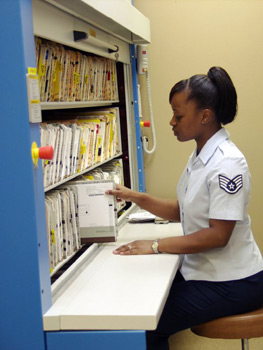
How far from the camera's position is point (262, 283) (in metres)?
2.10

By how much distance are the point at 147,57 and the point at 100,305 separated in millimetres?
2131

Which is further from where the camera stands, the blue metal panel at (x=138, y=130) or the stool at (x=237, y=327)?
the blue metal panel at (x=138, y=130)

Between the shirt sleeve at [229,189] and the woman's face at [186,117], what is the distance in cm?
19

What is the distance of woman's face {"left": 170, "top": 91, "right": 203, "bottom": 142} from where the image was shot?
2.11 meters

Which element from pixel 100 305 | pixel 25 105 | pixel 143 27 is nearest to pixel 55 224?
pixel 100 305

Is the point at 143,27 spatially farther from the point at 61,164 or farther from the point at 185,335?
the point at 185,335

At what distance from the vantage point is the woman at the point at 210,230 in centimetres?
200

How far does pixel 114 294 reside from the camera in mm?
1750

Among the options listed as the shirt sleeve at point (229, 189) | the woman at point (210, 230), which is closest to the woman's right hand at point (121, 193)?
the woman at point (210, 230)

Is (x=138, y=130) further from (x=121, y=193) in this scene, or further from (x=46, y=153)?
(x=46, y=153)

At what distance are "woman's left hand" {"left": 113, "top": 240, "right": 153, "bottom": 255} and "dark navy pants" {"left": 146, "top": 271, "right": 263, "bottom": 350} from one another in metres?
0.22

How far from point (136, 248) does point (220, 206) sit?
0.44m

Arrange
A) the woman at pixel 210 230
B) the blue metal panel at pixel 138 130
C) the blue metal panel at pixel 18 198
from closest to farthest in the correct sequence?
the blue metal panel at pixel 18 198
the woman at pixel 210 230
the blue metal panel at pixel 138 130

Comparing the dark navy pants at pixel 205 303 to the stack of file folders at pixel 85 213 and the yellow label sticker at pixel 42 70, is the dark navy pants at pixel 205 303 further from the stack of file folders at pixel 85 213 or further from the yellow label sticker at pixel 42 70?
the yellow label sticker at pixel 42 70
